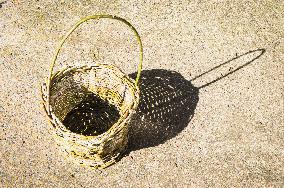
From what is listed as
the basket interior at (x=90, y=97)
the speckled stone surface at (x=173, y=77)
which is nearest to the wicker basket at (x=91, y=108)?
the basket interior at (x=90, y=97)

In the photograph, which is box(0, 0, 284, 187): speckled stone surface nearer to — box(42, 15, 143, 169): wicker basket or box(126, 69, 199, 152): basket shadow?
box(126, 69, 199, 152): basket shadow

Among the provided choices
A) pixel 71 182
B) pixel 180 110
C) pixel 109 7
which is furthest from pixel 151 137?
pixel 109 7

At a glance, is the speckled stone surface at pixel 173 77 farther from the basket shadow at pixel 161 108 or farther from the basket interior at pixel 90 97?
the basket interior at pixel 90 97

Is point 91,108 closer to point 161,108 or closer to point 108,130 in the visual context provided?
point 161,108

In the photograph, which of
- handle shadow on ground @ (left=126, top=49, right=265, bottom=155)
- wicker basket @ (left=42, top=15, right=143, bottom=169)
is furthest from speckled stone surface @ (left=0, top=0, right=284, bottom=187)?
wicker basket @ (left=42, top=15, right=143, bottom=169)

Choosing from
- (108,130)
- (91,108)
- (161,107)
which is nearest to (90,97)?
(91,108)

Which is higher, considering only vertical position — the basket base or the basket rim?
the basket rim
